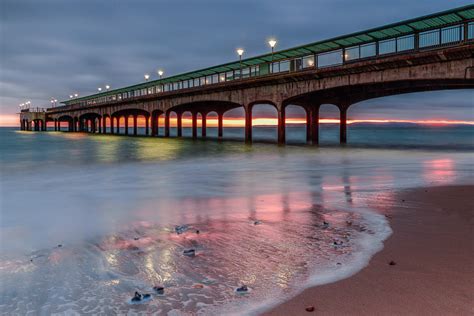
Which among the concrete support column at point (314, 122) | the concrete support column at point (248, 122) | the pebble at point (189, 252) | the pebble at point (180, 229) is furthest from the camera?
the concrete support column at point (314, 122)

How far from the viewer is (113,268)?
550 cm

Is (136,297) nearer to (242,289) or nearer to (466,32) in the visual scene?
(242,289)

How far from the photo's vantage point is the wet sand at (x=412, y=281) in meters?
4.08

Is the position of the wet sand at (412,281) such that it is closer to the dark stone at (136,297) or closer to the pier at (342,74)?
the dark stone at (136,297)

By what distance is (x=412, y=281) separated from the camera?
4730 millimetres

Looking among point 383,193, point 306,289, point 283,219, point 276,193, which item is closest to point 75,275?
point 306,289

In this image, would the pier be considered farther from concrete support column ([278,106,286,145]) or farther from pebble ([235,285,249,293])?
pebble ([235,285,249,293])

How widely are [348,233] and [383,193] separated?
5.43 meters

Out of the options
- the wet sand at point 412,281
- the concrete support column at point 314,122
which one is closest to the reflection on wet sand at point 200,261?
the wet sand at point 412,281

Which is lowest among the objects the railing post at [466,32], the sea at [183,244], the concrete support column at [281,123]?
the sea at [183,244]

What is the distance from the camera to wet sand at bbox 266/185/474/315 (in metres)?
4.08

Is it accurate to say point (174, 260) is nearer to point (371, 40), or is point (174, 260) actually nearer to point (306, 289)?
point (306, 289)

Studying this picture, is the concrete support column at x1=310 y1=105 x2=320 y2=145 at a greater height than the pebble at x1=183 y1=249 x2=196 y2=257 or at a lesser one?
greater

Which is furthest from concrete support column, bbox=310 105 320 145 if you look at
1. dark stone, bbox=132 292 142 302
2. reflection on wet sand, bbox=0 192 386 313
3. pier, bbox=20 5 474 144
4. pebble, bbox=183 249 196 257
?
dark stone, bbox=132 292 142 302
